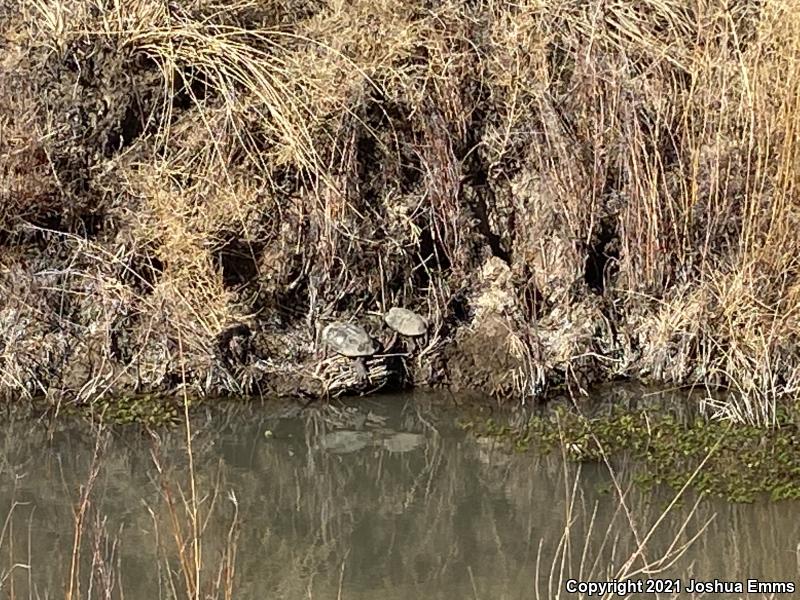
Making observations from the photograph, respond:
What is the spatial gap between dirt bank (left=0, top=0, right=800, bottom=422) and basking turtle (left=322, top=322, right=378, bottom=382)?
0.10m

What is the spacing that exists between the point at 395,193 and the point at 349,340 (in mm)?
967

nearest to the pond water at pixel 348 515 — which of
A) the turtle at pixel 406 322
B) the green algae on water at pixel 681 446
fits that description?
the green algae on water at pixel 681 446

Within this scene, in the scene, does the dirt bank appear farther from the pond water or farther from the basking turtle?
the pond water

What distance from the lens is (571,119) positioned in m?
6.65

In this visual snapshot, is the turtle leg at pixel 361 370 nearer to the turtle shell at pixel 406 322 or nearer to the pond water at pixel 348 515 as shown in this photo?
the pond water at pixel 348 515

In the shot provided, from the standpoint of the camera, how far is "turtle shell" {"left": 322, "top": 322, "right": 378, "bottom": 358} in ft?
20.3

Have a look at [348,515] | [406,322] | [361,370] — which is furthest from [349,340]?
[348,515]

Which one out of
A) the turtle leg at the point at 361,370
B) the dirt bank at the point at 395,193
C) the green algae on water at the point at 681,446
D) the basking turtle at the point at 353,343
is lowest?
the green algae on water at the point at 681,446

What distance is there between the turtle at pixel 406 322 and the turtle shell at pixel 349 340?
6.5 inches

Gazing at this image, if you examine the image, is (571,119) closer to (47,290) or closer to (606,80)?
(606,80)

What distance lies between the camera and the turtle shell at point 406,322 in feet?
20.9

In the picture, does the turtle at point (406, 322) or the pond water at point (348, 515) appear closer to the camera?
the pond water at point (348, 515)

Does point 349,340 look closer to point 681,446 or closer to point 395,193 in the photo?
point 395,193

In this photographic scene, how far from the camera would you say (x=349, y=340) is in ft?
20.4
